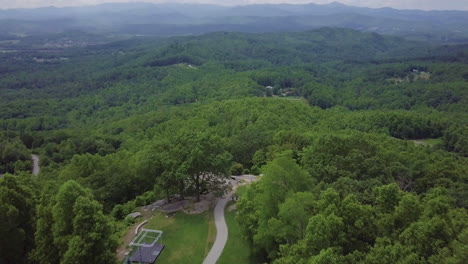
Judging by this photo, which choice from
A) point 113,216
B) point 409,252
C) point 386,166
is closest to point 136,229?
point 113,216

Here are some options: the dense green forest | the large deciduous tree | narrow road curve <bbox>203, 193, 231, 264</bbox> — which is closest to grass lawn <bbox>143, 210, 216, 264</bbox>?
narrow road curve <bbox>203, 193, 231, 264</bbox>

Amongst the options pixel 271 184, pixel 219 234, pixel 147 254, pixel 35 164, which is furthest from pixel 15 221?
pixel 35 164

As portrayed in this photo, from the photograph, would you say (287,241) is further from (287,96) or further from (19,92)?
(19,92)

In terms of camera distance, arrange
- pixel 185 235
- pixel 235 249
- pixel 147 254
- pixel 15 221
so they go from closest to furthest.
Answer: pixel 15 221 < pixel 147 254 < pixel 235 249 < pixel 185 235

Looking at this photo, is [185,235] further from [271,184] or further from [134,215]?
[271,184]

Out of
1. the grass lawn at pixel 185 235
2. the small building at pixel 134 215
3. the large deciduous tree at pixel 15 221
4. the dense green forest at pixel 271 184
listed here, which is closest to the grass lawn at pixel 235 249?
the dense green forest at pixel 271 184

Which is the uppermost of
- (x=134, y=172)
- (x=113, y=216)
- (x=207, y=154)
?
(x=207, y=154)
